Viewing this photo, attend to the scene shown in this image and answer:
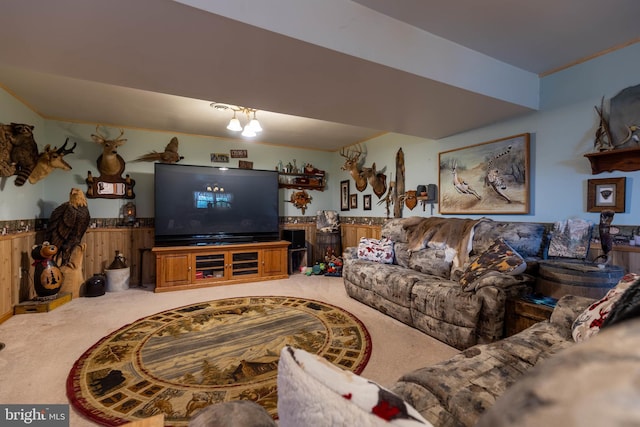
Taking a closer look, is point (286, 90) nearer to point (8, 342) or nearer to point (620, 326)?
point (620, 326)

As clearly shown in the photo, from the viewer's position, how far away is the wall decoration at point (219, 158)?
4922 mm

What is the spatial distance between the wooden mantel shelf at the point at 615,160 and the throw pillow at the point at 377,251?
2.11 metres

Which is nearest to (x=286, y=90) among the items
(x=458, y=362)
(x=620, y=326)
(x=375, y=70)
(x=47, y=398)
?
(x=375, y=70)

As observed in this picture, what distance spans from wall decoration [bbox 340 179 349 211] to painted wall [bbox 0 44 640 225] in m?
0.10

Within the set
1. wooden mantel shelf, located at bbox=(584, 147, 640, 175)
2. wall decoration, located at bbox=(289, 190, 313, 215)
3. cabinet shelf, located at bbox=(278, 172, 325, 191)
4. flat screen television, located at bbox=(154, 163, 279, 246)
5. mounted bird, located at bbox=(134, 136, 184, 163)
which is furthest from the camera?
wall decoration, located at bbox=(289, 190, 313, 215)

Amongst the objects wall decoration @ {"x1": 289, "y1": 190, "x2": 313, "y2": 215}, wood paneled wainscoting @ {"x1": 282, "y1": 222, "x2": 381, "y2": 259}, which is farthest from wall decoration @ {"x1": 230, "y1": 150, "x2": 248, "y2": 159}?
wood paneled wainscoting @ {"x1": 282, "y1": 222, "x2": 381, "y2": 259}

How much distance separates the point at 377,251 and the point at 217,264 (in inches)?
99.3

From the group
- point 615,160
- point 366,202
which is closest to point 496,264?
point 615,160

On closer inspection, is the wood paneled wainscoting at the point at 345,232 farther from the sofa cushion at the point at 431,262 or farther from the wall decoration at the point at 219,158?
the wall decoration at the point at 219,158

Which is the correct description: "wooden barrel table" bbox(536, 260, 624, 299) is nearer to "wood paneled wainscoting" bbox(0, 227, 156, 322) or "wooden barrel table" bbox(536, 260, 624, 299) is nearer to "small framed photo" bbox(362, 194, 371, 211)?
"small framed photo" bbox(362, 194, 371, 211)

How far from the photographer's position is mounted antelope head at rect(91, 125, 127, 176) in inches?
157

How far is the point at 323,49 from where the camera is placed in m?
1.73

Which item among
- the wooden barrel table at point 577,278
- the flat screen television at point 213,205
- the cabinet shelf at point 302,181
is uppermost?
the cabinet shelf at point 302,181

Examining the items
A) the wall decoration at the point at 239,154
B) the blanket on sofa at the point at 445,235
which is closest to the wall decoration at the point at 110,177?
the wall decoration at the point at 239,154
